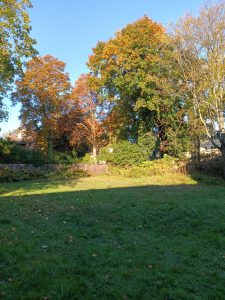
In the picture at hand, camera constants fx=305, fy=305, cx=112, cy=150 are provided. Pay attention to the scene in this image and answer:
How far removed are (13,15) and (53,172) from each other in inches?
567

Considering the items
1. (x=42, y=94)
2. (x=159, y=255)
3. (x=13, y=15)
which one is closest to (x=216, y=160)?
(x=13, y=15)

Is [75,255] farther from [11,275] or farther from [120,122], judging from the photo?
[120,122]

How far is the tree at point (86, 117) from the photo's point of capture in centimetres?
3800

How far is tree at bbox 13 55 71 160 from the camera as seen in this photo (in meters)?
36.3

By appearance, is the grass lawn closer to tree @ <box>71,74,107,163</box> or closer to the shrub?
the shrub

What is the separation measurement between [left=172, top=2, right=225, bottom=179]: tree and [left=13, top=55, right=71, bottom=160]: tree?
2018 cm

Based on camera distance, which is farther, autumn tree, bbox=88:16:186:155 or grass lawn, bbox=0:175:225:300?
autumn tree, bbox=88:16:186:155

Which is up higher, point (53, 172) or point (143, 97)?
point (143, 97)

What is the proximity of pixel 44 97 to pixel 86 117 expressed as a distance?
5.88 metres

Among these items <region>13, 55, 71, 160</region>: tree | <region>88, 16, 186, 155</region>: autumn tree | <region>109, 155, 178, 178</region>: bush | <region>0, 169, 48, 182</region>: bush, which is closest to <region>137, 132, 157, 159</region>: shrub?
<region>88, 16, 186, 155</region>: autumn tree

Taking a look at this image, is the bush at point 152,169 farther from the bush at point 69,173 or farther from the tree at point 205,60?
the tree at point 205,60

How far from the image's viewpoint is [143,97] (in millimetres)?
26734

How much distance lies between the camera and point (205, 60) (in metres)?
19.0

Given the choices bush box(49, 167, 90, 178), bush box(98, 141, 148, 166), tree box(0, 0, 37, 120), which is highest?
tree box(0, 0, 37, 120)
